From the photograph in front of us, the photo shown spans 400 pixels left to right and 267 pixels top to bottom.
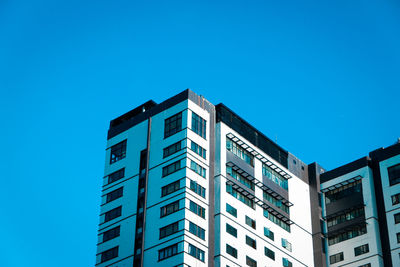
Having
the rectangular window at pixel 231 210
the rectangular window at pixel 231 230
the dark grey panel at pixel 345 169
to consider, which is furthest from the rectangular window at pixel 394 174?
the rectangular window at pixel 231 230

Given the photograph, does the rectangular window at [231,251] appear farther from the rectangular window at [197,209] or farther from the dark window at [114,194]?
the dark window at [114,194]

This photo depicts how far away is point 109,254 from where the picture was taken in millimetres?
112250

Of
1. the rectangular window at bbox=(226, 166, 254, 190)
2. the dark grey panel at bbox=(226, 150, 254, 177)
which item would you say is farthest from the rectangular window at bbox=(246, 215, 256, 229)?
the dark grey panel at bbox=(226, 150, 254, 177)

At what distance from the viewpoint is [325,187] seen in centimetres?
13638

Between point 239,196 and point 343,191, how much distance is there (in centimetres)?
2515

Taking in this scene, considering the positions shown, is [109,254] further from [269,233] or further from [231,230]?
[269,233]

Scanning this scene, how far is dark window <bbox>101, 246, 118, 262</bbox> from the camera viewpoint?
111438 millimetres

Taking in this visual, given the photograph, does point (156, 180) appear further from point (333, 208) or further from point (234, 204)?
point (333, 208)

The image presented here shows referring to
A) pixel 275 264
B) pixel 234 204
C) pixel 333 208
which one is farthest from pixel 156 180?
pixel 333 208

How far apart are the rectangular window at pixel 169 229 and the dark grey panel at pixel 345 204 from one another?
37.5 metres

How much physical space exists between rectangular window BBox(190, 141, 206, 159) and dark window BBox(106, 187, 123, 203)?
13.1m

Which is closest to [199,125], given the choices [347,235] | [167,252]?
[167,252]

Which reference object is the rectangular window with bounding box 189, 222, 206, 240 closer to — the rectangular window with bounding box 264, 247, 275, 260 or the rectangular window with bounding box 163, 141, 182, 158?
the rectangular window with bounding box 163, 141, 182, 158

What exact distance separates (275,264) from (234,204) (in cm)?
→ 1184
